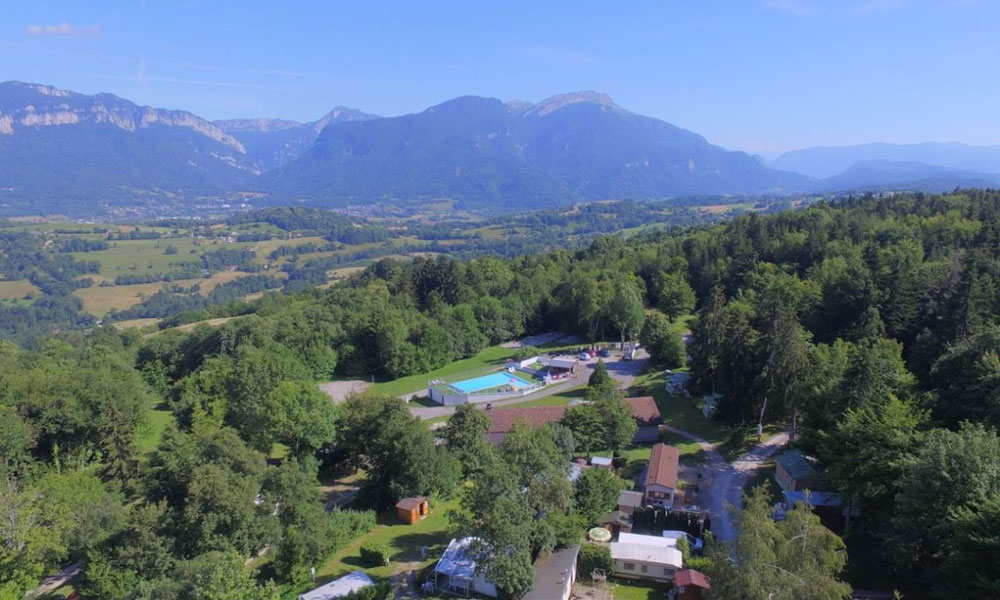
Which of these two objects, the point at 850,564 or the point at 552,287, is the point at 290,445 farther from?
the point at 552,287

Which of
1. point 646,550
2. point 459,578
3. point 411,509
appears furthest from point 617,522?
point 411,509

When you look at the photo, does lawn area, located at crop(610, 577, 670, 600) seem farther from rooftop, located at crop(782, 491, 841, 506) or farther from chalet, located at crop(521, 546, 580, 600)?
rooftop, located at crop(782, 491, 841, 506)

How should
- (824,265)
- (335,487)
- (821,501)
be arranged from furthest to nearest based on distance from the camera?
(824,265) < (335,487) < (821,501)

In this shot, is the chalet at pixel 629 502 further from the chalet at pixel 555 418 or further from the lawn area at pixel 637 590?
the chalet at pixel 555 418

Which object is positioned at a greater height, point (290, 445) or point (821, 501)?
point (821, 501)

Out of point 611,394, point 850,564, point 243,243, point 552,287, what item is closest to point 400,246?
point 243,243

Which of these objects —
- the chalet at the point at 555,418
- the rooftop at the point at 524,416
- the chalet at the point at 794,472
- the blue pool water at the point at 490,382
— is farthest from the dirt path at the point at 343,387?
the chalet at the point at 794,472
